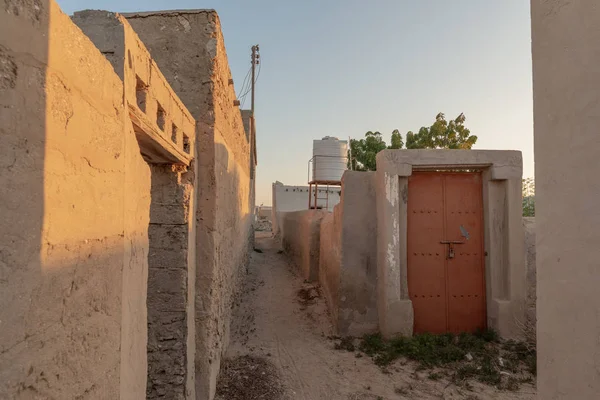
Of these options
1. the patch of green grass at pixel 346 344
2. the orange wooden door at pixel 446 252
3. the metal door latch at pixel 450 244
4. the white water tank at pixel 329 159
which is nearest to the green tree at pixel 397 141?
the white water tank at pixel 329 159

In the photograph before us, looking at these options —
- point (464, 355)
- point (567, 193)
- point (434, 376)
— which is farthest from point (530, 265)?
point (567, 193)

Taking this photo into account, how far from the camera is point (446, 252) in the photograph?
572cm

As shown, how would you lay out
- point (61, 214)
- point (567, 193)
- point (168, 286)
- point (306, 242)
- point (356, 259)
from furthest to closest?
point (306, 242), point (356, 259), point (168, 286), point (567, 193), point (61, 214)

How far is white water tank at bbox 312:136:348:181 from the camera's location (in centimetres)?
1200

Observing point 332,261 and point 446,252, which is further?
point 332,261

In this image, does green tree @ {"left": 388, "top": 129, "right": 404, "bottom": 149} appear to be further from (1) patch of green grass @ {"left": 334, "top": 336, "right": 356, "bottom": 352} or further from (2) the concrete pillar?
(2) the concrete pillar

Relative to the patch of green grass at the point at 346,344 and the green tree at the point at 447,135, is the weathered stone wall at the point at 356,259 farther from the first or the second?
the green tree at the point at 447,135

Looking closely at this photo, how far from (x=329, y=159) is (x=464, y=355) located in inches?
319

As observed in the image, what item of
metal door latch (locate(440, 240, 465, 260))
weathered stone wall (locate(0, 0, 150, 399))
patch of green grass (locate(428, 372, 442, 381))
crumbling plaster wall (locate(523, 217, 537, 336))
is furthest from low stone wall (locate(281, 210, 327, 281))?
weathered stone wall (locate(0, 0, 150, 399))

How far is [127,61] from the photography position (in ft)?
5.82

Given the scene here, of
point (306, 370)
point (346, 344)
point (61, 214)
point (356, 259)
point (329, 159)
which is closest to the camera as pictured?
point (61, 214)

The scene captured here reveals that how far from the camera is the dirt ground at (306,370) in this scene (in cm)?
392

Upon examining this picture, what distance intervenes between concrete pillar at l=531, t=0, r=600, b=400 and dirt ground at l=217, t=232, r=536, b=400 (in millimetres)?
2110

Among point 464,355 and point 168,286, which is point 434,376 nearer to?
point 464,355
